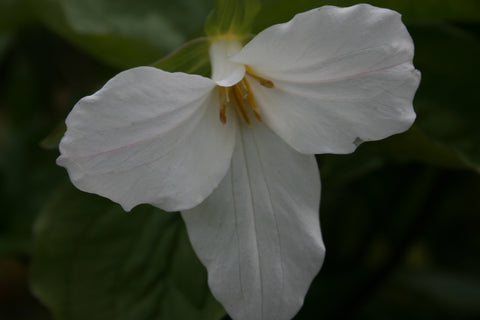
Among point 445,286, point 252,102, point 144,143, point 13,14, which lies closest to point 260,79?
point 252,102

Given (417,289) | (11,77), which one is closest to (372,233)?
(417,289)

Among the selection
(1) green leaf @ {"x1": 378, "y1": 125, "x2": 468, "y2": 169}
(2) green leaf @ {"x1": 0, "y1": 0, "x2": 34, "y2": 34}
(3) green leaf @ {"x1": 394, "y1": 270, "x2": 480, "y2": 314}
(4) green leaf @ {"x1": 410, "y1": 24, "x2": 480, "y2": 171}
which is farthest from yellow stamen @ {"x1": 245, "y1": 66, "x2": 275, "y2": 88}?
(3) green leaf @ {"x1": 394, "y1": 270, "x2": 480, "y2": 314}

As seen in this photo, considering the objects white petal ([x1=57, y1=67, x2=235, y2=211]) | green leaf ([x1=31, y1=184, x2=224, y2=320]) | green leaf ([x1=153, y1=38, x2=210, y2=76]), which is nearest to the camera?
white petal ([x1=57, y1=67, x2=235, y2=211])

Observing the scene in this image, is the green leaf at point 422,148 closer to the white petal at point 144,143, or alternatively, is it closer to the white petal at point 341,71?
the white petal at point 341,71

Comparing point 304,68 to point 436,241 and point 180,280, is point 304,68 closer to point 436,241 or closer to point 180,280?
point 180,280

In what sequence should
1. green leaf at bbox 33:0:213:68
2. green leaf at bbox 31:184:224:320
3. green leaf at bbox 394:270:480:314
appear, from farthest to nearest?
1. green leaf at bbox 394:270:480:314
2. green leaf at bbox 33:0:213:68
3. green leaf at bbox 31:184:224:320

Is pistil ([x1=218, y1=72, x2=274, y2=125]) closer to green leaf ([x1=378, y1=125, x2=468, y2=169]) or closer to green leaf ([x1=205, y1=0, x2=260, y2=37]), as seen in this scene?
green leaf ([x1=205, y1=0, x2=260, y2=37])

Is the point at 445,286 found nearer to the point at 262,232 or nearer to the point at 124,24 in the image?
the point at 262,232
